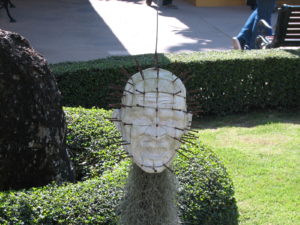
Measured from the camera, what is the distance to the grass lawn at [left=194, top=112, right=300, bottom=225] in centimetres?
468

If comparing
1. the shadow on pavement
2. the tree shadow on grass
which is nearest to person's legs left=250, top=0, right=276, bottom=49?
the tree shadow on grass

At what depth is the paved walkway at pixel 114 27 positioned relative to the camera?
10.7 metres

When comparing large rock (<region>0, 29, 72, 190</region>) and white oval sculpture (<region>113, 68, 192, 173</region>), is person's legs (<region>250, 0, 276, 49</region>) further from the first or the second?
white oval sculpture (<region>113, 68, 192, 173</region>)

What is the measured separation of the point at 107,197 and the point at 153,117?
1.43 m

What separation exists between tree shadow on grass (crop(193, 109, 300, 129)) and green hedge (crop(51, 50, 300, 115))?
10 cm

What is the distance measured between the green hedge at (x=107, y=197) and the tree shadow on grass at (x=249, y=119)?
8.13 feet

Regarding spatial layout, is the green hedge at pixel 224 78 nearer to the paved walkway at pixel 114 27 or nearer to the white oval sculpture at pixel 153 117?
the paved walkway at pixel 114 27

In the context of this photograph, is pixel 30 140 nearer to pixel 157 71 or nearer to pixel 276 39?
pixel 157 71

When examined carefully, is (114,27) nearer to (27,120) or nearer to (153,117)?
(27,120)

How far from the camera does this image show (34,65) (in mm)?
3660

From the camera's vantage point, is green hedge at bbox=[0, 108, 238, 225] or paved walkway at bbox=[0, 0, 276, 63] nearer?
green hedge at bbox=[0, 108, 238, 225]

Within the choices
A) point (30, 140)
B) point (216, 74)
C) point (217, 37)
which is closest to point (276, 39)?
point (216, 74)

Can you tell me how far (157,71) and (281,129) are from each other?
15.6 feet

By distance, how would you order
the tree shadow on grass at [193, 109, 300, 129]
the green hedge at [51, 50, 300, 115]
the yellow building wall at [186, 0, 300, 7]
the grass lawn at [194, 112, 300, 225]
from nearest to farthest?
the grass lawn at [194, 112, 300, 225], the green hedge at [51, 50, 300, 115], the tree shadow on grass at [193, 109, 300, 129], the yellow building wall at [186, 0, 300, 7]
